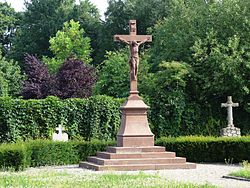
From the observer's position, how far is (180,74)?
27422mm

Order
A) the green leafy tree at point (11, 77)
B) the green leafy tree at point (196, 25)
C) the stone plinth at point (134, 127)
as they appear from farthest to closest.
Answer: the green leafy tree at point (11, 77)
the green leafy tree at point (196, 25)
the stone plinth at point (134, 127)

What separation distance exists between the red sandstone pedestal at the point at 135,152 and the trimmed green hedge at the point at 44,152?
5.61 feet

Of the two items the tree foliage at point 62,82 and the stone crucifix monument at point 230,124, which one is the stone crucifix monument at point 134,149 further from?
the tree foliage at point 62,82

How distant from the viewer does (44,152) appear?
21.6 metres

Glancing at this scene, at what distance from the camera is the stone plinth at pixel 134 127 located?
66.2 feet

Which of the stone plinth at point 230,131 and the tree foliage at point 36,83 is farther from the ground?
the tree foliage at point 36,83

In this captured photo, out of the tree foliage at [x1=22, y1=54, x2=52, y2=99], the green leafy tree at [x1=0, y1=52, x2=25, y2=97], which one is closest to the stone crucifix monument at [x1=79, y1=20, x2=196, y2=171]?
the tree foliage at [x1=22, y1=54, x2=52, y2=99]

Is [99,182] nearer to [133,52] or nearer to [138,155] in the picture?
[138,155]

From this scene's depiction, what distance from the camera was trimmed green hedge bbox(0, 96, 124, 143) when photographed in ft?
82.6

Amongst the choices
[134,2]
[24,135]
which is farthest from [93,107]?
[134,2]

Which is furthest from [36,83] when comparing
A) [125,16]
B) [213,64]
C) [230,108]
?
[125,16]

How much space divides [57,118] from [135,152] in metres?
7.40

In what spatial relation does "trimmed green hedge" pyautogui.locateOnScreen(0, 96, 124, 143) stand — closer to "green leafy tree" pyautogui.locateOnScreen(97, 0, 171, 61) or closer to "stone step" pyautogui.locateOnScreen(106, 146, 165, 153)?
"stone step" pyautogui.locateOnScreen(106, 146, 165, 153)

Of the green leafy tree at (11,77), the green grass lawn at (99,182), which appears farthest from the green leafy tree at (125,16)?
the green grass lawn at (99,182)
